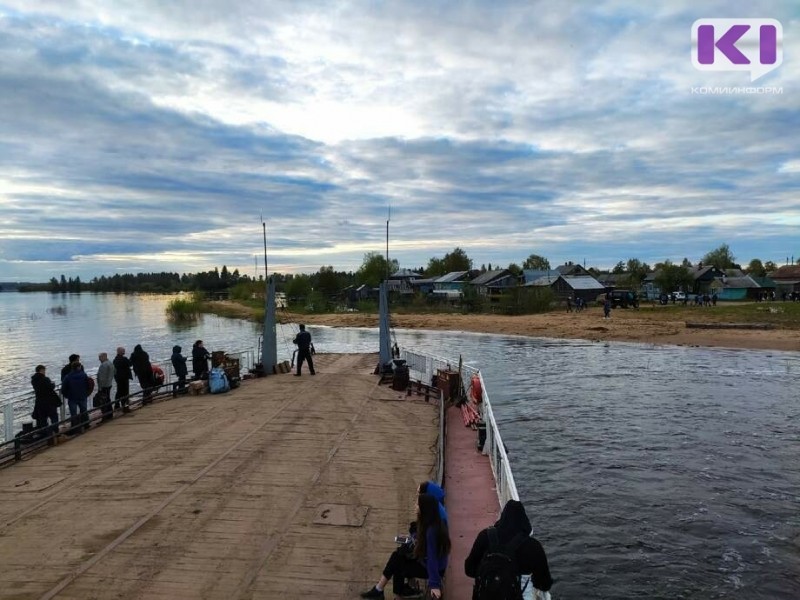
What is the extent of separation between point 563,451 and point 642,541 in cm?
601

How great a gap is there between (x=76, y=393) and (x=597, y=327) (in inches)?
1982

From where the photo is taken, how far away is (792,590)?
1034cm

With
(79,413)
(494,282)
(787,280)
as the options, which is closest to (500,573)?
(79,413)

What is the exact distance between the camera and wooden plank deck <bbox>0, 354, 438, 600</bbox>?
22.6 ft

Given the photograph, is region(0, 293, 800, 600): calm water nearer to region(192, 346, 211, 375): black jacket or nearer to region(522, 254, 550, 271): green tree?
region(192, 346, 211, 375): black jacket

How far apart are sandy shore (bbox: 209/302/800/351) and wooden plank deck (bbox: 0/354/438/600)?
130ft

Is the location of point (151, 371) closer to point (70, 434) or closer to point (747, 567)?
point (70, 434)

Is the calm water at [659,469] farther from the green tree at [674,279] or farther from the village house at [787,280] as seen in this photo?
the village house at [787,280]

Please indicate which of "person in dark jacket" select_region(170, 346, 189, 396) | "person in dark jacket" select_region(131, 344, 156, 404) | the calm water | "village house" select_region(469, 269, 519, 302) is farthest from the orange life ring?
"village house" select_region(469, 269, 519, 302)

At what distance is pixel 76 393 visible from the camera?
13367 millimetres

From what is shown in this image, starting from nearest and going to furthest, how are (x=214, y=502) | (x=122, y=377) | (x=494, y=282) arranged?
(x=214, y=502) < (x=122, y=377) < (x=494, y=282)

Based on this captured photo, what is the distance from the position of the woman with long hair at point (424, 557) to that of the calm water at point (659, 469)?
5105 mm

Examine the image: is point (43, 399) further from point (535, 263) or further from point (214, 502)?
point (535, 263)

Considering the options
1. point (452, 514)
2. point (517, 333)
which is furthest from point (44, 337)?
point (452, 514)
